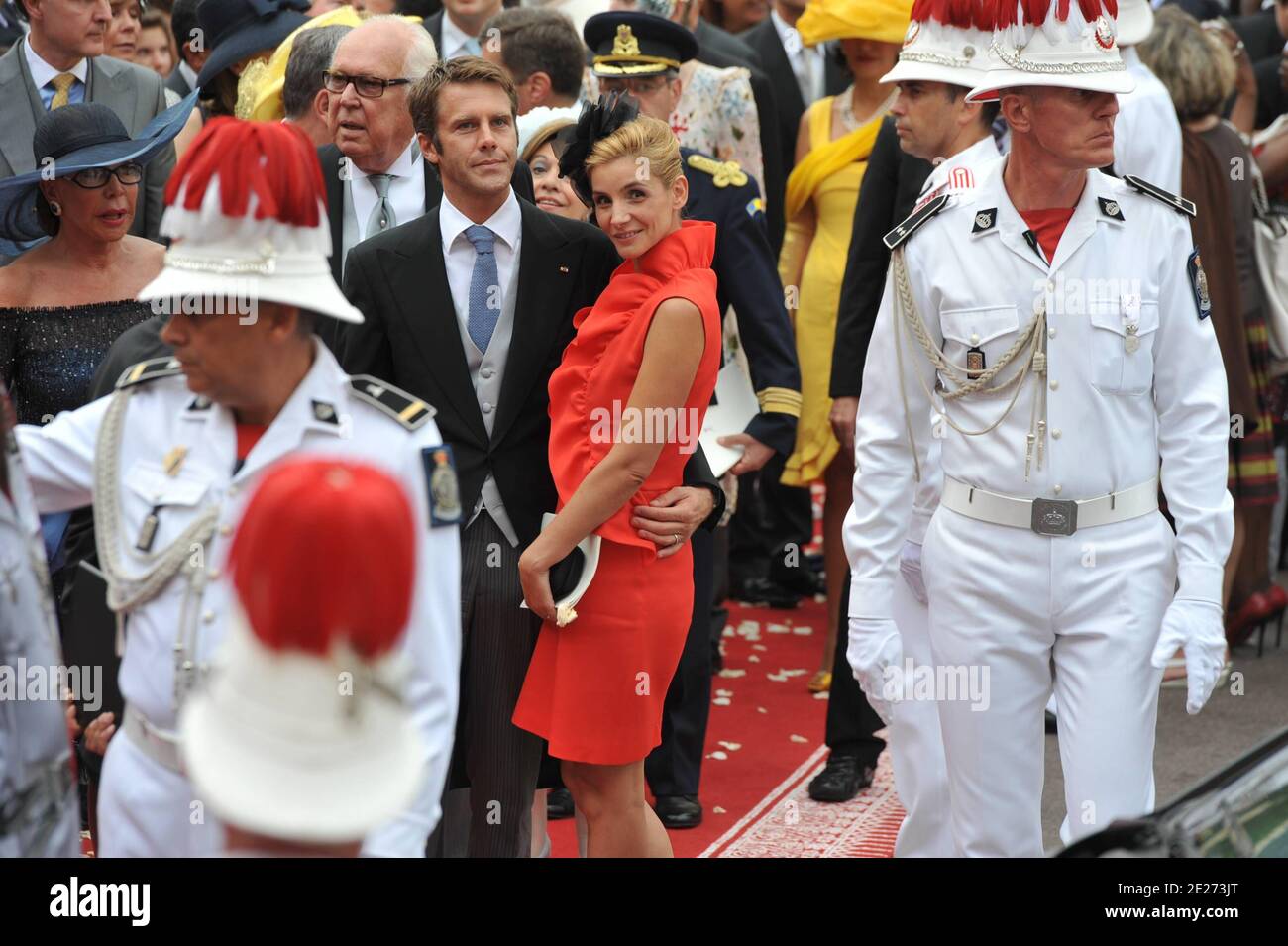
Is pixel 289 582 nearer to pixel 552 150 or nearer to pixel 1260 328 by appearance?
pixel 552 150

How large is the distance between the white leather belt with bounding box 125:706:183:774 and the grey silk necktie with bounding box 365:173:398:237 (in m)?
2.17

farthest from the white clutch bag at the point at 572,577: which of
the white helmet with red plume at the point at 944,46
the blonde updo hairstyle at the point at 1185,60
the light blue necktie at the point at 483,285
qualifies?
the blonde updo hairstyle at the point at 1185,60

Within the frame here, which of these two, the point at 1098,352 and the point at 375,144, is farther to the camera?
the point at 375,144

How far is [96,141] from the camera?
4879 mm

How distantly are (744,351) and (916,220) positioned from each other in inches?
50.9

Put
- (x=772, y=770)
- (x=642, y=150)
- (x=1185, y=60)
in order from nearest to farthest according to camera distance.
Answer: (x=642, y=150), (x=772, y=770), (x=1185, y=60)

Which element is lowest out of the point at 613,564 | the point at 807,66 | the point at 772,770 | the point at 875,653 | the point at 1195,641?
the point at 772,770

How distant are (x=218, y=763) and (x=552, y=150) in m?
3.50

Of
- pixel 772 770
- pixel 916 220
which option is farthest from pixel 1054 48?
pixel 772 770

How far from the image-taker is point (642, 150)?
13.9ft

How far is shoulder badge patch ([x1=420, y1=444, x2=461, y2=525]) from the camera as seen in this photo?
2863 millimetres

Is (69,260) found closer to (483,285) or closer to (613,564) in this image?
(483,285)

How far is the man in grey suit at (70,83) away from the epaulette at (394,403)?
322 cm
